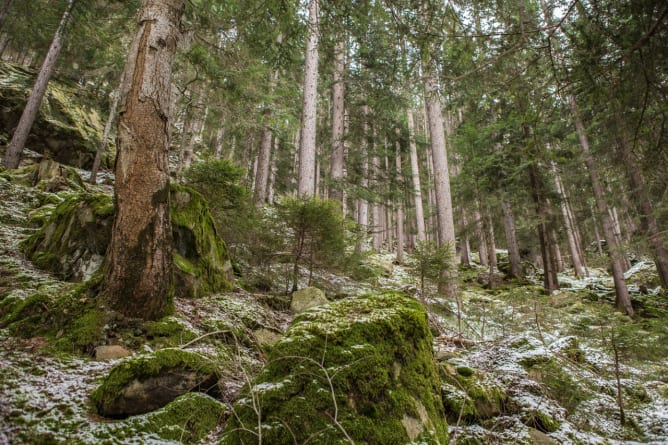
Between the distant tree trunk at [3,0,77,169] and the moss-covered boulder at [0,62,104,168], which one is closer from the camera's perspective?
the distant tree trunk at [3,0,77,169]

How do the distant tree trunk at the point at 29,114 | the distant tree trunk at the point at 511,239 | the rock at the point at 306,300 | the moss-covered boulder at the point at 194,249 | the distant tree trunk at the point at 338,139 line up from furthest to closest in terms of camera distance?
1. the distant tree trunk at the point at 511,239
2. the distant tree trunk at the point at 338,139
3. the distant tree trunk at the point at 29,114
4. the rock at the point at 306,300
5. the moss-covered boulder at the point at 194,249

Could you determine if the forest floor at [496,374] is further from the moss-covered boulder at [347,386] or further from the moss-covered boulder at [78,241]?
the moss-covered boulder at [347,386]

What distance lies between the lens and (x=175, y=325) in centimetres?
314

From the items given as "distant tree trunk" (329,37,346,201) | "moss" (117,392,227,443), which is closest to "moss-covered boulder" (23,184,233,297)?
"moss" (117,392,227,443)

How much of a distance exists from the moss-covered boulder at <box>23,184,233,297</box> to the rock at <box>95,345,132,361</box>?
1.48m

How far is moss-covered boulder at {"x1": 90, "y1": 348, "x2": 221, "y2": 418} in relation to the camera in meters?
1.99

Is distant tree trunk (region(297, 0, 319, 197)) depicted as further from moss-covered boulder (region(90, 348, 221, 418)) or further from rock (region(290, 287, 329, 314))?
moss-covered boulder (region(90, 348, 221, 418))


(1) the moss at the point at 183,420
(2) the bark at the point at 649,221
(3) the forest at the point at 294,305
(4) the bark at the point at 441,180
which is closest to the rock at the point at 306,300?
(3) the forest at the point at 294,305

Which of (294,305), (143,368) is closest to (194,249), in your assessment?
(294,305)

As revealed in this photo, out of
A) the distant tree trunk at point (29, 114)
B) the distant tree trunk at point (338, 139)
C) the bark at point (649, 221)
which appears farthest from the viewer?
the distant tree trunk at point (338, 139)

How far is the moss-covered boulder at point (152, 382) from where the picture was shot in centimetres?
199

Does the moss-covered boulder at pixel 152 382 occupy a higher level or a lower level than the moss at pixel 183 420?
higher

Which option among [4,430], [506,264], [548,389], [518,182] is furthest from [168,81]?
[506,264]

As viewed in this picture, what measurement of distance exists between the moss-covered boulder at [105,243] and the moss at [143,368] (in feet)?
6.69
